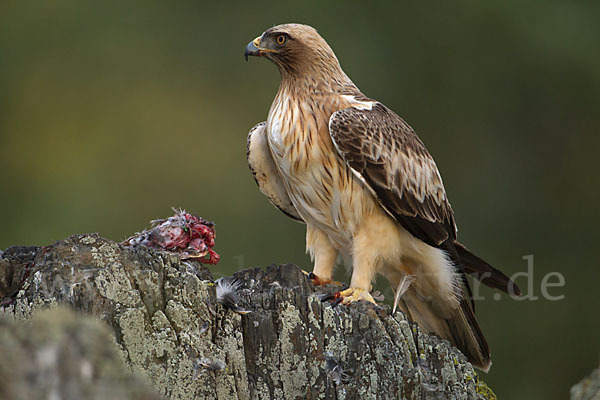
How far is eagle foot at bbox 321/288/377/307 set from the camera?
418cm

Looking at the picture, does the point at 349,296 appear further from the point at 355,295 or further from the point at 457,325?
the point at 457,325

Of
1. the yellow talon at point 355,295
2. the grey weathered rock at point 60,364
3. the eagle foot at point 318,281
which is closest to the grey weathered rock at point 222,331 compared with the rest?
the yellow talon at point 355,295

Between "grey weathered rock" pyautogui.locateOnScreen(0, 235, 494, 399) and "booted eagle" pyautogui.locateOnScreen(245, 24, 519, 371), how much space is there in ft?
3.65

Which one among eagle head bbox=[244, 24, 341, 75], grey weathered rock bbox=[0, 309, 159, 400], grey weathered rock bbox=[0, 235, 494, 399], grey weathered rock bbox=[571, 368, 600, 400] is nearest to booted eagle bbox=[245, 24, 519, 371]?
eagle head bbox=[244, 24, 341, 75]

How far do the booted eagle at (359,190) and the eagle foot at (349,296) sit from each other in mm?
20

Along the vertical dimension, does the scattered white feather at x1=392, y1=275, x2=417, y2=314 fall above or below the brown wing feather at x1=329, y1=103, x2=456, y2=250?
below

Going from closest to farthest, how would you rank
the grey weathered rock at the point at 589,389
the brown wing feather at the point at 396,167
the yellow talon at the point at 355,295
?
1. the grey weathered rock at the point at 589,389
2. the yellow talon at the point at 355,295
3. the brown wing feather at the point at 396,167

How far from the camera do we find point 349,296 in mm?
4402

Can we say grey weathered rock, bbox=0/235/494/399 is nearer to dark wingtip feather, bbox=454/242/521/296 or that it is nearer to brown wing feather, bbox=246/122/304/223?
dark wingtip feather, bbox=454/242/521/296

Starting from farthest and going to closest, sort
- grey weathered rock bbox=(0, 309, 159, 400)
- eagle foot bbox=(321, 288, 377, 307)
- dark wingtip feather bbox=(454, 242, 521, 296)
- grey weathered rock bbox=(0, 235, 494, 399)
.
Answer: dark wingtip feather bbox=(454, 242, 521, 296) < eagle foot bbox=(321, 288, 377, 307) < grey weathered rock bbox=(0, 235, 494, 399) < grey weathered rock bbox=(0, 309, 159, 400)

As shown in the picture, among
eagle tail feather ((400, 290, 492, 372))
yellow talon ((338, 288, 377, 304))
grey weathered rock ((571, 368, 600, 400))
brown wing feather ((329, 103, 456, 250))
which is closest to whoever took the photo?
grey weathered rock ((571, 368, 600, 400))

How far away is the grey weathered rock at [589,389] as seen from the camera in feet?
7.09

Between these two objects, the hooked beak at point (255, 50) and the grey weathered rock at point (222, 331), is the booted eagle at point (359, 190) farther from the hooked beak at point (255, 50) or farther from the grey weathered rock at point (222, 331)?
the grey weathered rock at point (222, 331)

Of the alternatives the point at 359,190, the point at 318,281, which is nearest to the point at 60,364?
the point at 359,190
